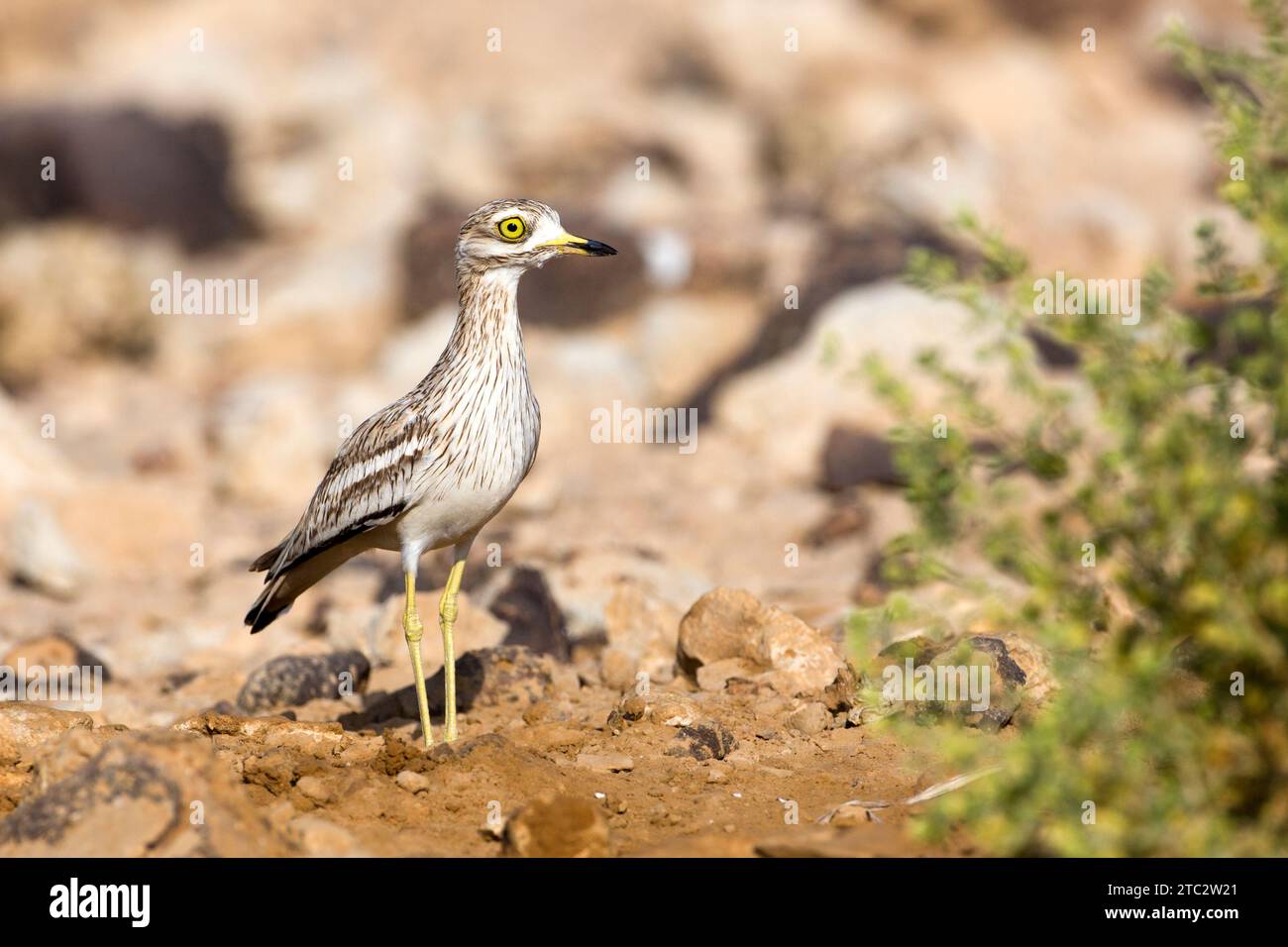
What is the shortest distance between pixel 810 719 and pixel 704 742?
0.64 meters

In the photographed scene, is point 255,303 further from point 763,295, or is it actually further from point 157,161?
point 763,295

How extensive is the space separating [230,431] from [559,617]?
20.2ft

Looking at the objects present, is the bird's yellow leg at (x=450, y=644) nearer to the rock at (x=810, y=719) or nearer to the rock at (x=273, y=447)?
the rock at (x=810, y=719)

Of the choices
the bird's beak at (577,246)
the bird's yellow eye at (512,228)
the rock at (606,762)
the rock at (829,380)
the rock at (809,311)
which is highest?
the rock at (809,311)

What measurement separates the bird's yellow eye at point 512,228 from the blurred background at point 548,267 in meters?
1.72

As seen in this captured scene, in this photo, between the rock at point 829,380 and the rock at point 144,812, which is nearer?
the rock at point 144,812

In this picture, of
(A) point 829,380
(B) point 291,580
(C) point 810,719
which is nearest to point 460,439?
(B) point 291,580

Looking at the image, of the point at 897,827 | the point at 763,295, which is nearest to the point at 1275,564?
the point at 897,827

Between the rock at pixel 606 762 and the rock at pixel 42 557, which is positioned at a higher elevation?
the rock at pixel 42 557

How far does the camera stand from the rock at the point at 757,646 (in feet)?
25.3

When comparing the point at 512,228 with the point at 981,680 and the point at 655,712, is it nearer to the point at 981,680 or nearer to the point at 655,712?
the point at 655,712

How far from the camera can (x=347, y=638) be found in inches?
380

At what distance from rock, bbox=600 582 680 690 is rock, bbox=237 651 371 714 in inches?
53.4

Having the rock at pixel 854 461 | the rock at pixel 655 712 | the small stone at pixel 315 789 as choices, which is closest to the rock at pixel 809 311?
the rock at pixel 854 461
